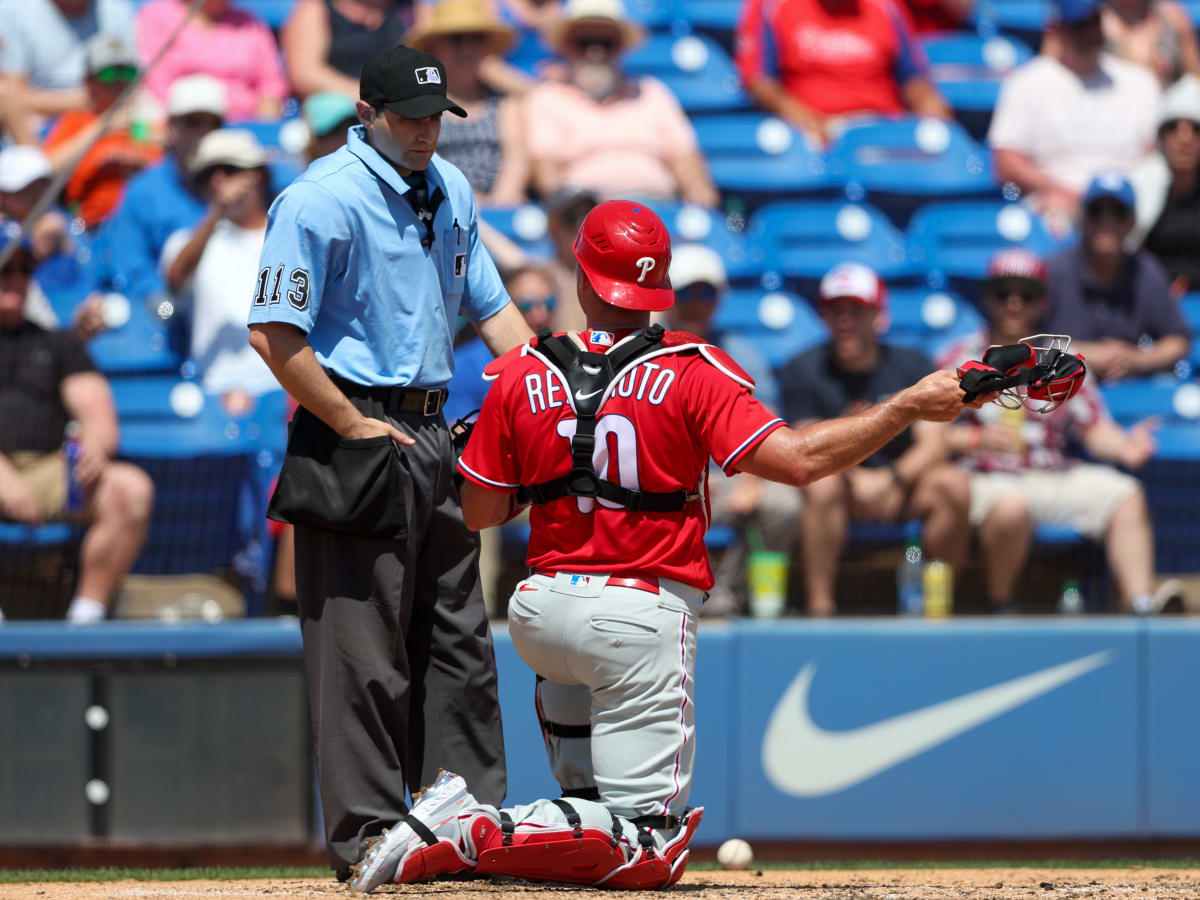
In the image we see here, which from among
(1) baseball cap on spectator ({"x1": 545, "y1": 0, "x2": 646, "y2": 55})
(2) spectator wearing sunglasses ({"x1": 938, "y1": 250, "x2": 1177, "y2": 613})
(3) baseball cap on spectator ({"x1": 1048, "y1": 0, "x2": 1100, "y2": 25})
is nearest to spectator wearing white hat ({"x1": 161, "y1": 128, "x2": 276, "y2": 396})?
(1) baseball cap on spectator ({"x1": 545, "y1": 0, "x2": 646, "y2": 55})

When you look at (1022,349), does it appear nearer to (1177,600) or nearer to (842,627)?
(842,627)

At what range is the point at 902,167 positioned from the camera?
27.3 ft

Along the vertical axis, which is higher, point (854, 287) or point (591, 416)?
point (854, 287)

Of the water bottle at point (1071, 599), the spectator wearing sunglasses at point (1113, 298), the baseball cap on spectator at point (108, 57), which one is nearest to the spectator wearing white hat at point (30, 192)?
the baseball cap on spectator at point (108, 57)

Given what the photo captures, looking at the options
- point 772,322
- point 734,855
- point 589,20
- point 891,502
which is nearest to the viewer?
point 734,855

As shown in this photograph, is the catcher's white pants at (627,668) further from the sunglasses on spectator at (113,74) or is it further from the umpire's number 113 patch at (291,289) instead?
the sunglasses on spectator at (113,74)

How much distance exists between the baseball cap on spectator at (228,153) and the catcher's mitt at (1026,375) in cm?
469

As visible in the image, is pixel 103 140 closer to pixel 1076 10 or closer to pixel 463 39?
pixel 463 39

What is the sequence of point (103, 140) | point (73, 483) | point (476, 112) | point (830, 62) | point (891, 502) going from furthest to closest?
point (830, 62)
point (476, 112)
point (103, 140)
point (891, 502)
point (73, 483)

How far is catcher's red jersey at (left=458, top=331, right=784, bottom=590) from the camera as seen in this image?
10.8 feet

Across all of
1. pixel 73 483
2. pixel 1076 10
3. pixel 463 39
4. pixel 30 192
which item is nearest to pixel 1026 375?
pixel 73 483

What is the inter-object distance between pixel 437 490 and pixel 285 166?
14.8 feet

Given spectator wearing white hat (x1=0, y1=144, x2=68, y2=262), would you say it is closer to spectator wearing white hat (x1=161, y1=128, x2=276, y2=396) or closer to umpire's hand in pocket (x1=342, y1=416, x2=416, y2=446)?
spectator wearing white hat (x1=161, y1=128, x2=276, y2=396)

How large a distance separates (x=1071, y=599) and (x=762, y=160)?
3203 millimetres
